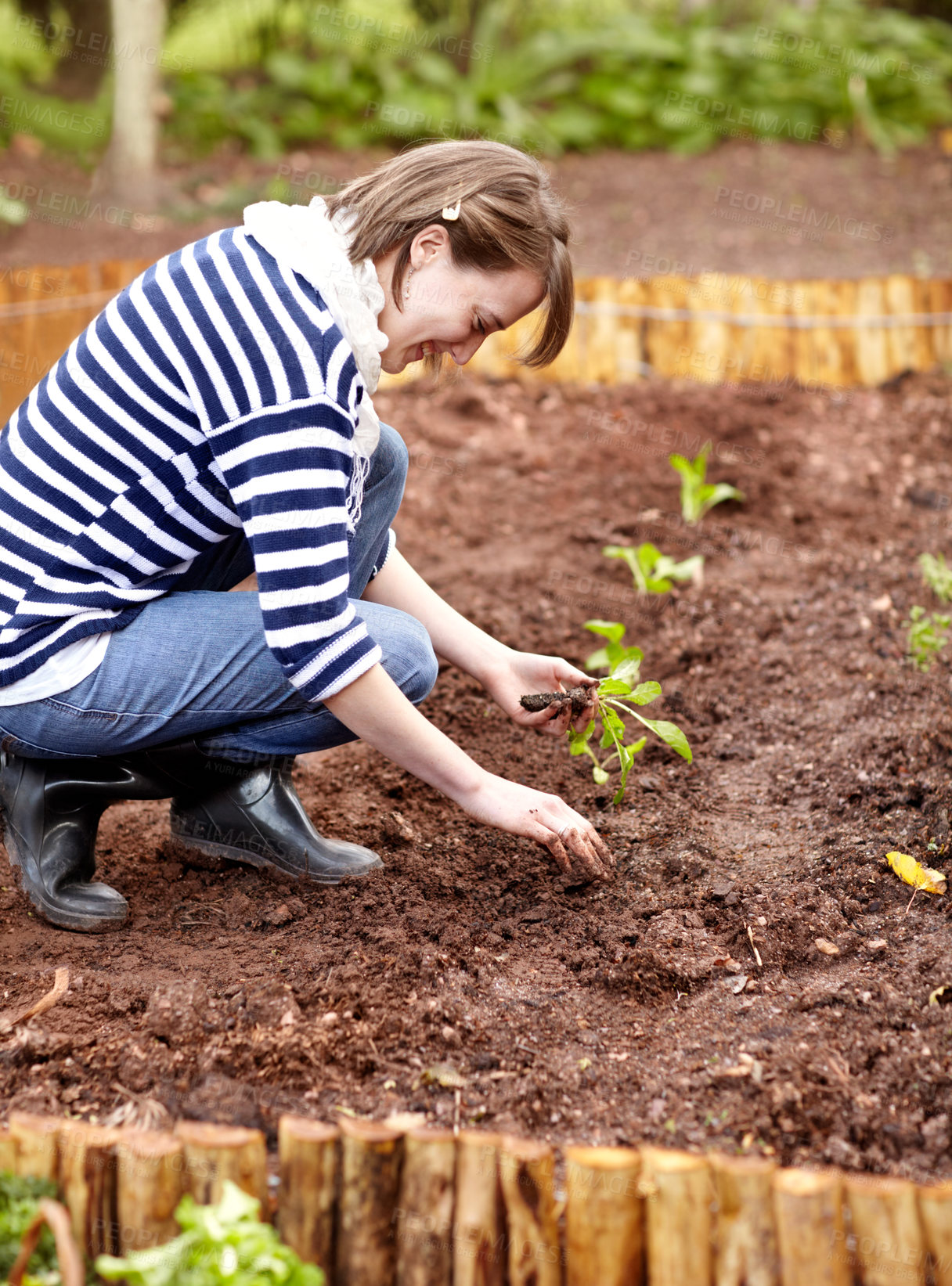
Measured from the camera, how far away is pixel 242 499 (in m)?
1.75

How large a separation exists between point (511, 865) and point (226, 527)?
3.14ft

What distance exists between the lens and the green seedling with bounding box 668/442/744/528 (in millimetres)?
3783

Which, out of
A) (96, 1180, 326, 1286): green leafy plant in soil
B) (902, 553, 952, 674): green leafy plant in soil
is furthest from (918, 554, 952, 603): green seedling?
(96, 1180, 326, 1286): green leafy plant in soil

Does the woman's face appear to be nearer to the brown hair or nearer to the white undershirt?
the brown hair

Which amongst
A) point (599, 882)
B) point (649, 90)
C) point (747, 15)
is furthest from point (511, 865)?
point (747, 15)

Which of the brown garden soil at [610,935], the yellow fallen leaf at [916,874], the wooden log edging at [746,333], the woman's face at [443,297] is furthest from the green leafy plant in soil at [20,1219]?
the wooden log edging at [746,333]

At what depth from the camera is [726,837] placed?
2.46 m

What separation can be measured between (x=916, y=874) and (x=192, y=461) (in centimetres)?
158

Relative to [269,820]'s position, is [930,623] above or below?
above

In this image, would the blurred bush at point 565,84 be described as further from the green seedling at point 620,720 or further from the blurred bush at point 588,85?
the green seedling at point 620,720

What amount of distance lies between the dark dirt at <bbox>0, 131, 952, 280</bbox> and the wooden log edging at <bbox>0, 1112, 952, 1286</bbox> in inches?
228

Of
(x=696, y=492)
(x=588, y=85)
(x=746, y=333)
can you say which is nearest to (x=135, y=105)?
(x=588, y=85)

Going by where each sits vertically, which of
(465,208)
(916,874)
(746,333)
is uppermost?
(465,208)

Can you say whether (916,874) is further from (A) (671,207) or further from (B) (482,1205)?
(A) (671,207)
